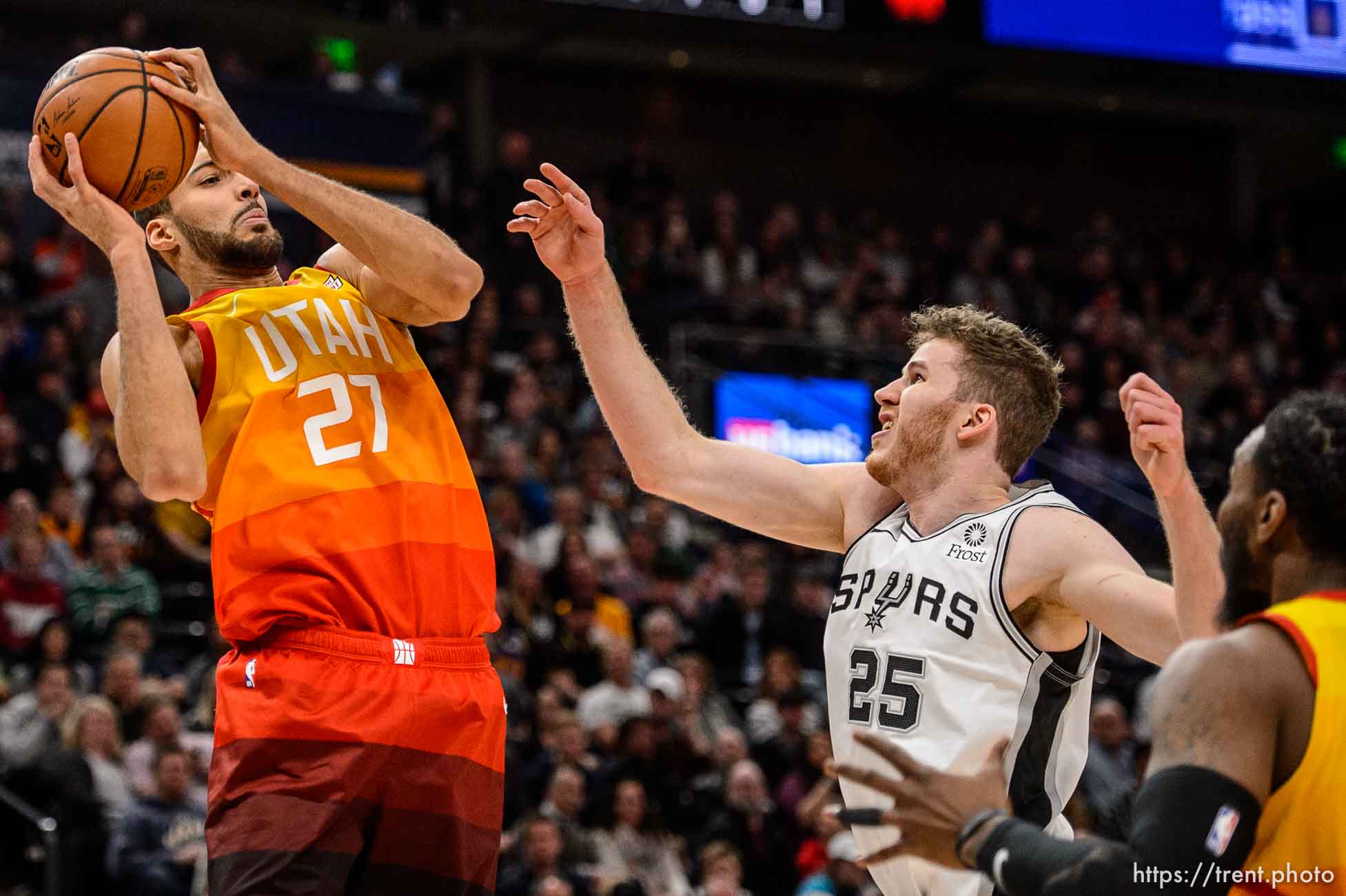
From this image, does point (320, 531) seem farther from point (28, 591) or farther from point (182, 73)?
point (28, 591)

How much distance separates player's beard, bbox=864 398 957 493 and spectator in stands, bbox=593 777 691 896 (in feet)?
19.8

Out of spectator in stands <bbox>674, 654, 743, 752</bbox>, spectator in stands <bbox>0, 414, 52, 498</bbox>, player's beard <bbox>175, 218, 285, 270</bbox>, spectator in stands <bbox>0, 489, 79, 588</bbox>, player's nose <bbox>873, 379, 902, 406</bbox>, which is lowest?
spectator in stands <bbox>674, 654, 743, 752</bbox>

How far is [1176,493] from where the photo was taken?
11.7 ft

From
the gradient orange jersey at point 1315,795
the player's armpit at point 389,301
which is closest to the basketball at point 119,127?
the player's armpit at point 389,301

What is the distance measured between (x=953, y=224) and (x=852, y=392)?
7986mm

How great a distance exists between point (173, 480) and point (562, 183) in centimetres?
128

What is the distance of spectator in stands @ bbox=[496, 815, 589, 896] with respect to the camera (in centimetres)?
883

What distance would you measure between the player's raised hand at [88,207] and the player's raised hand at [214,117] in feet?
0.83

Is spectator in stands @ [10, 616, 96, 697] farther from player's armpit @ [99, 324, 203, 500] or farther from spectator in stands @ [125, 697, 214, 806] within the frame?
player's armpit @ [99, 324, 203, 500]

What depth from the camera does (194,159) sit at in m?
4.06

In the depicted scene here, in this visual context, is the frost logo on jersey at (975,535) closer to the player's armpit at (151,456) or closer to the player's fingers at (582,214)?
the player's fingers at (582,214)

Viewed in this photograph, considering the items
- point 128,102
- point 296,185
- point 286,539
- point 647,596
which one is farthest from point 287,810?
point 647,596

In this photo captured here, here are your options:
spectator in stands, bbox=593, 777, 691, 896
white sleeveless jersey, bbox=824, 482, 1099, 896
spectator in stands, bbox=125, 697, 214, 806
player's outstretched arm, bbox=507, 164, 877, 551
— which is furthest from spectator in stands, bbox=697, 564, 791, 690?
white sleeveless jersey, bbox=824, 482, 1099, 896

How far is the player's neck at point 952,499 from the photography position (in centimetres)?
401
